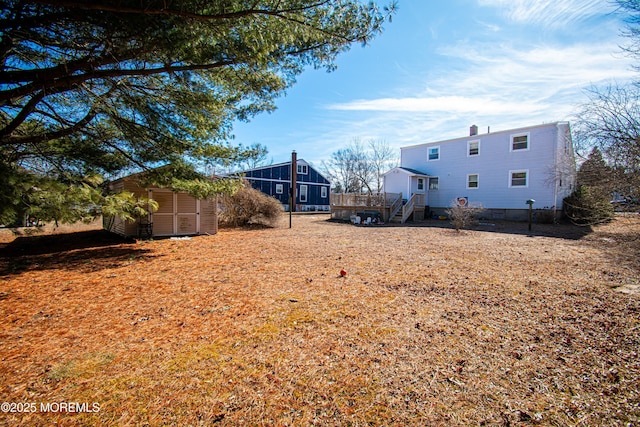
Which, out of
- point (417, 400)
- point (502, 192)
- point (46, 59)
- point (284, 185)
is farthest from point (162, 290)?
point (284, 185)

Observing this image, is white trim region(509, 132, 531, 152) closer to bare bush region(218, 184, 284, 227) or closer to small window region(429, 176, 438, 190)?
small window region(429, 176, 438, 190)

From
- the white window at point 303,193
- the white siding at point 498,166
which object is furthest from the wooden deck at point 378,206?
the white window at point 303,193

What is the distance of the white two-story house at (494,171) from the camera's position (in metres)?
16.0

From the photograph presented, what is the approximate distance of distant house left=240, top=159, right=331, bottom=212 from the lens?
92.0 feet

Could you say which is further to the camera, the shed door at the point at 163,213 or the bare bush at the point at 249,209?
the bare bush at the point at 249,209

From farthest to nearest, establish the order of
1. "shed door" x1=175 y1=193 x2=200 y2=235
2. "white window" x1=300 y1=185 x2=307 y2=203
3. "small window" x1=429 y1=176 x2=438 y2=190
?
"white window" x1=300 y1=185 x2=307 y2=203 → "small window" x1=429 y1=176 x2=438 y2=190 → "shed door" x1=175 y1=193 x2=200 y2=235

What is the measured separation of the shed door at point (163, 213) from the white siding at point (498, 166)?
59.3 feet

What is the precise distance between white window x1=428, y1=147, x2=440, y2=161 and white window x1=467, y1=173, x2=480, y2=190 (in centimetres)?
290

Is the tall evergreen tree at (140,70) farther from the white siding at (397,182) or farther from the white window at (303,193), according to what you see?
the white window at (303,193)

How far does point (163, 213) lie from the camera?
11219 mm

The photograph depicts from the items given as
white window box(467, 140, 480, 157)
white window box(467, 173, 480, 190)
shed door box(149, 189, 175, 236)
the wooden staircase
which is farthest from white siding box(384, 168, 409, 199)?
shed door box(149, 189, 175, 236)

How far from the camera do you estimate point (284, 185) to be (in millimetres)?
30047

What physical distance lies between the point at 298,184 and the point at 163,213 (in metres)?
20.5

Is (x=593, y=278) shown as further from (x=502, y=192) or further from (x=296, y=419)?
(x=502, y=192)
